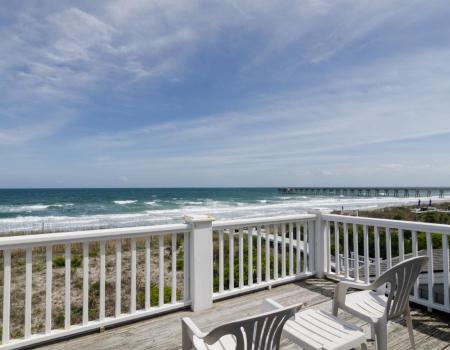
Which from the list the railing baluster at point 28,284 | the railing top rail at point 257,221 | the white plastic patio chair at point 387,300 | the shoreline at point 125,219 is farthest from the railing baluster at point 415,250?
the shoreline at point 125,219

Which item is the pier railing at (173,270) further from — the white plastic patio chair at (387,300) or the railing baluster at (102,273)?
the white plastic patio chair at (387,300)

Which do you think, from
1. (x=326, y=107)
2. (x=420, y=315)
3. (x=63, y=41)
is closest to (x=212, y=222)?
(x=420, y=315)

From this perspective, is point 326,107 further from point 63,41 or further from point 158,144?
point 158,144

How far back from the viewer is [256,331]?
1.08 meters

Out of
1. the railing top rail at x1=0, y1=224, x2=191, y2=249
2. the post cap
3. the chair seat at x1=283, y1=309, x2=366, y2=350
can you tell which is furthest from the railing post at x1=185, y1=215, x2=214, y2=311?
the chair seat at x1=283, y1=309, x2=366, y2=350

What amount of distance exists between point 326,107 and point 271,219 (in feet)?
16.4

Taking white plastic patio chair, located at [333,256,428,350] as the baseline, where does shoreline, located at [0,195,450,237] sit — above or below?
below

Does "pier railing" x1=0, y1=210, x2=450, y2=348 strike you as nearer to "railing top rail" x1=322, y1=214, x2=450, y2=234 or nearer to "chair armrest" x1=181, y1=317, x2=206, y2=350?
"railing top rail" x1=322, y1=214, x2=450, y2=234

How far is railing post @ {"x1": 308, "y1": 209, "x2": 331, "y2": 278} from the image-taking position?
3564 mm

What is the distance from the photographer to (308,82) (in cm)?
636

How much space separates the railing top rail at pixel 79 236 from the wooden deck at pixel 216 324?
840mm

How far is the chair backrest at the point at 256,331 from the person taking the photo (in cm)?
99

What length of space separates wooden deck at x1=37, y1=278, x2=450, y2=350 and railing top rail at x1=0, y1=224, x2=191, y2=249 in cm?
84

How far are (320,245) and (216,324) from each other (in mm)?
1846
